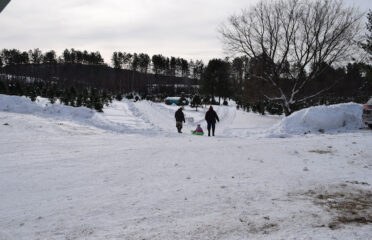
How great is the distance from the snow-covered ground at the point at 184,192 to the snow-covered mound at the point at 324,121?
5.55 m

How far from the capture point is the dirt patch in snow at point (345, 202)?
8.79 ft

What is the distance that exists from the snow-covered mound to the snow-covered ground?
5548 millimetres

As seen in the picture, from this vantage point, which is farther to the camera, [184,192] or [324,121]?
[324,121]

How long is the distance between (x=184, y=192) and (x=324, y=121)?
11532 millimetres

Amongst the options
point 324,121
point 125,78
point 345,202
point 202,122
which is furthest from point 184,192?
point 125,78

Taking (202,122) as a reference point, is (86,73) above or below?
above

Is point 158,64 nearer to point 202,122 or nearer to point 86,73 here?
point 86,73

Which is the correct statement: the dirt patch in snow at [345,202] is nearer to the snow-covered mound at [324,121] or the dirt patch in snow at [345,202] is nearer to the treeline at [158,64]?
the snow-covered mound at [324,121]

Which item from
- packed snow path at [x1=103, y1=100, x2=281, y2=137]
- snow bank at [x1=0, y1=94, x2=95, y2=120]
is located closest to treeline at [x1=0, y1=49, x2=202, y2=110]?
packed snow path at [x1=103, y1=100, x2=281, y2=137]

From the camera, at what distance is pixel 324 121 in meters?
12.4

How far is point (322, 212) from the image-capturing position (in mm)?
2891

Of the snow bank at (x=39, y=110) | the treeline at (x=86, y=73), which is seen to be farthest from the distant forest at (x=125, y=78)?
the snow bank at (x=39, y=110)

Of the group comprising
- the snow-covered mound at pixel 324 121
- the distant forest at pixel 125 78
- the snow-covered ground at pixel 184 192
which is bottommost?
the snow-covered ground at pixel 184 192

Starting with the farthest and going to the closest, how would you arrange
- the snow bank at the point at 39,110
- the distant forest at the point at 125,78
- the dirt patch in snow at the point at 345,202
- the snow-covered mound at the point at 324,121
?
the distant forest at the point at 125,78 → the snow bank at the point at 39,110 → the snow-covered mound at the point at 324,121 → the dirt patch in snow at the point at 345,202
